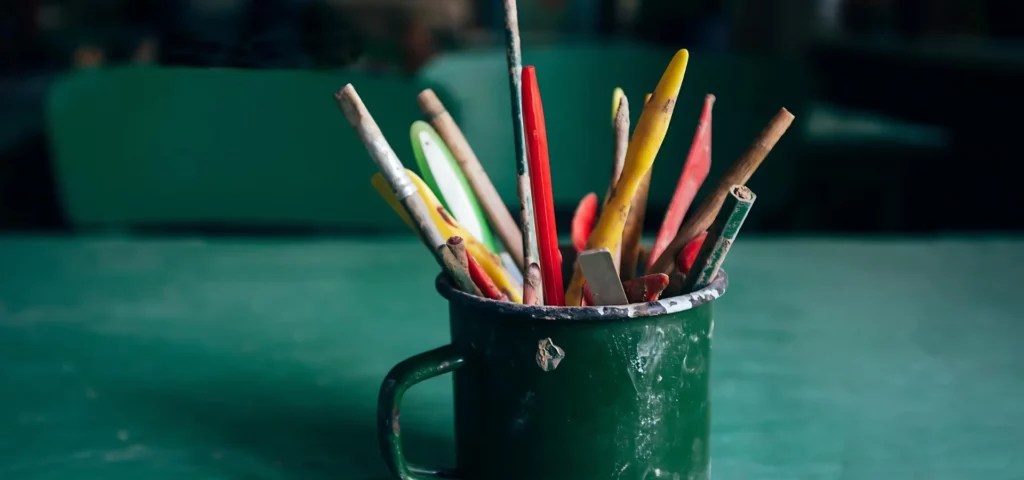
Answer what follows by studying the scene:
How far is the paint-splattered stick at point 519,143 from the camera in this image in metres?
0.31

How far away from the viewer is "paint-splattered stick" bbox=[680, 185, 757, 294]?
30cm

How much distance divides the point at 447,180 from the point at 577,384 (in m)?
0.10

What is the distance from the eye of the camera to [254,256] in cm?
80

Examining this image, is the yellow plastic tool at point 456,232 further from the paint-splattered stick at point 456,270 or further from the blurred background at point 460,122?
the blurred background at point 460,122

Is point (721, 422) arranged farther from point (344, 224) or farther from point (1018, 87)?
point (1018, 87)

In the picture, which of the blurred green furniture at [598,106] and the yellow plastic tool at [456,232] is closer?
the yellow plastic tool at [456,232]

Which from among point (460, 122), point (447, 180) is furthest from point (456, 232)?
point (460, 122)

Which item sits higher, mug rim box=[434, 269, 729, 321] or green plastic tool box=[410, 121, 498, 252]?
green plastic tool box=[410, 121, 498, 252]

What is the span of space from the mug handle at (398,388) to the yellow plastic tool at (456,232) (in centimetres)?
4

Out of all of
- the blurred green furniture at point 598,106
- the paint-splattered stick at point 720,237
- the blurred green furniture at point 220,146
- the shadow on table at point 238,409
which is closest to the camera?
the paint-splattered stick at point 720,237

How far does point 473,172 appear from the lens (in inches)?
14.6

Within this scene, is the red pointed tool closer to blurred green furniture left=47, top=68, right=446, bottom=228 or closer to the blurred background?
the blurred background

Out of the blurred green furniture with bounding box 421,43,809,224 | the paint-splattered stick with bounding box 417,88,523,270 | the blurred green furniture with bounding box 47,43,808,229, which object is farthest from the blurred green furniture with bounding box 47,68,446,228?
the paint-splattered stick with bounding box 417,88,523,270

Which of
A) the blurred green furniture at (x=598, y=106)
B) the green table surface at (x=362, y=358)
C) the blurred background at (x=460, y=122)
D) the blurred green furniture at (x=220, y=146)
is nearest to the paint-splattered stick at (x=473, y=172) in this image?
the green table surface at (x=362, y=358)
